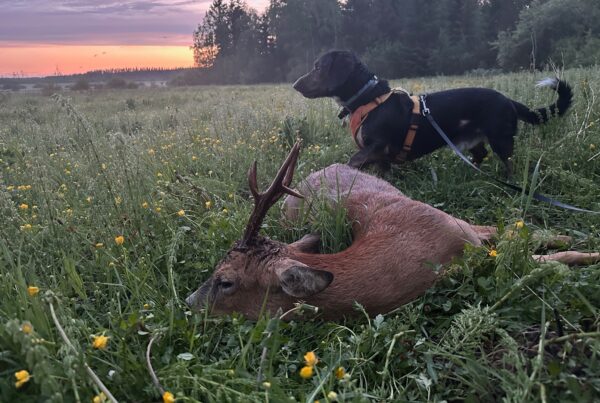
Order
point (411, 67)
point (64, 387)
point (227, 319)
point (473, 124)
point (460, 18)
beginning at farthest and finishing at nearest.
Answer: point (460, 18), point (411, 67), point (473, 124), point (227, 319), point (64, 387)

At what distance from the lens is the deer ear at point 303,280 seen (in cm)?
244

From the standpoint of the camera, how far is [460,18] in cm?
4891

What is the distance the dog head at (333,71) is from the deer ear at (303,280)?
3.76 metres

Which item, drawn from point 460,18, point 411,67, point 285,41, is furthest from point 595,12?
point 285,41

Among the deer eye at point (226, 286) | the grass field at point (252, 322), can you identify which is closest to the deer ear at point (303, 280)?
the grass field at point (252, 322)

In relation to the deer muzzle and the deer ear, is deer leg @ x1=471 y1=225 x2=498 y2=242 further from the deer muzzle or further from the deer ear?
the deer muzzle

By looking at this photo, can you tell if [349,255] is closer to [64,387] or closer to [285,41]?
[64,387]

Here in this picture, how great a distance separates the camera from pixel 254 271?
9.08 ft

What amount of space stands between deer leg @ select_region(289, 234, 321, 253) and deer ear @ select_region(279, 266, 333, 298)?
0.52 metres

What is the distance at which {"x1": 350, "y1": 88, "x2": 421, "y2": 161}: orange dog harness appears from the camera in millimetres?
5297

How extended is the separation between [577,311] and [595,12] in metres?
33.6

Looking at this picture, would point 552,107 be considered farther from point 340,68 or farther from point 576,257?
point 576,257

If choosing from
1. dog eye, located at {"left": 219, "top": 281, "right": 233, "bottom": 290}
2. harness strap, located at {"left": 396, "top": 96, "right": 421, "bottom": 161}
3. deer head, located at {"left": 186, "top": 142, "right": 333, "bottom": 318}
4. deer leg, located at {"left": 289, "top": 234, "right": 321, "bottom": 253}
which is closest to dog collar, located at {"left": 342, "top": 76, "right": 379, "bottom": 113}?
harness strap, located at {"left": 396, "top": 96, "right": 421, "bottom": 161}

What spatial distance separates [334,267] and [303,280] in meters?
0.32
